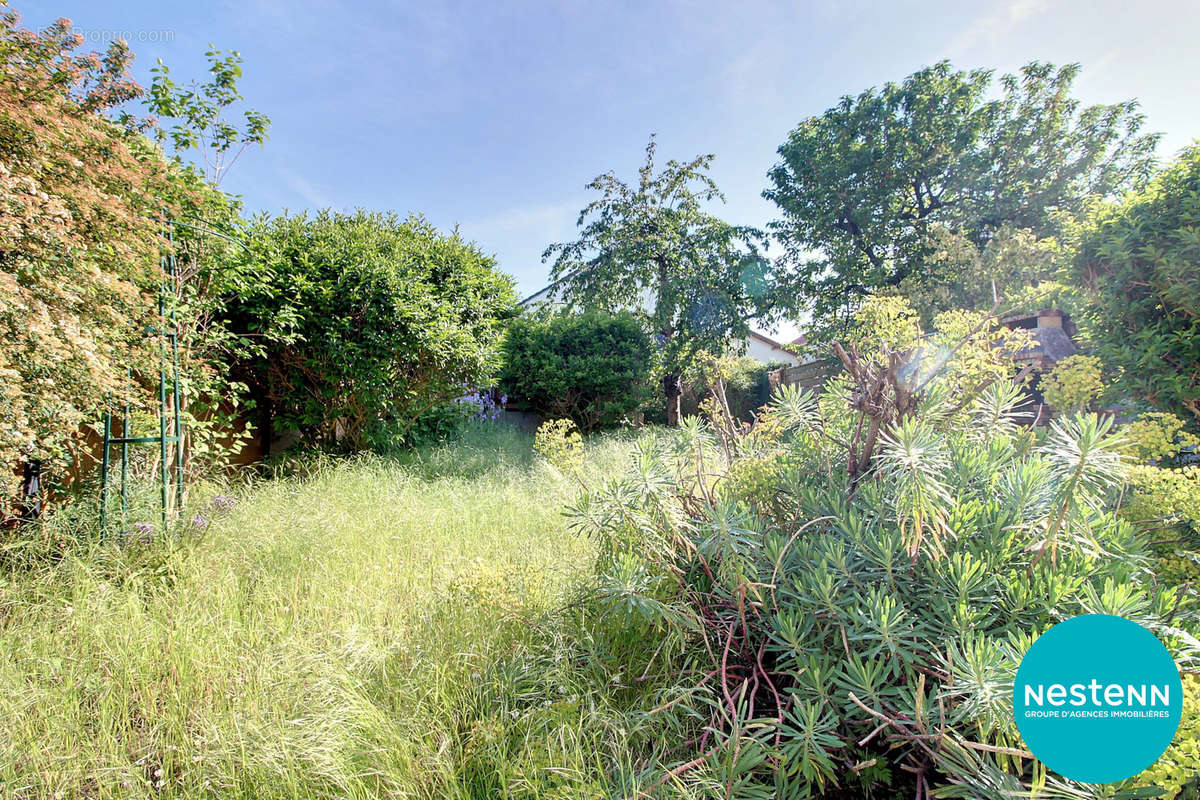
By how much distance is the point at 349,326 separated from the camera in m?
4.89

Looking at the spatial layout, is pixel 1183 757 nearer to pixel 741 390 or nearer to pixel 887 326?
pixel 887 326

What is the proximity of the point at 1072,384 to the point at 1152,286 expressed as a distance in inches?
52.3

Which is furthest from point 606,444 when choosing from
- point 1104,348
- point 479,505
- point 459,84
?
point 1104,348

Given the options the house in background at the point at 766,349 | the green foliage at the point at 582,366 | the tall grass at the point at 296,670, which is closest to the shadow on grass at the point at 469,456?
the green foliage at the point at 582,366

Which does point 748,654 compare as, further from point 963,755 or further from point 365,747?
point 365,747

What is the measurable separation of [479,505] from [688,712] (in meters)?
2.70

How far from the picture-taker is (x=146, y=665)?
180 cm

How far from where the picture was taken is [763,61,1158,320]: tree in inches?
413

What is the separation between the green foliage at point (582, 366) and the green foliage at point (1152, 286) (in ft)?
21.1

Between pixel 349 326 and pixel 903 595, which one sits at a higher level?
pixel 349 326

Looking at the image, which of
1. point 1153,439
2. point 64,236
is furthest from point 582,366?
point 1153,439

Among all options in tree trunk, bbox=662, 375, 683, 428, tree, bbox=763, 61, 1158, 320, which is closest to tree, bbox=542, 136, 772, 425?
tree trunk, bbox=662, 375, 683, 428

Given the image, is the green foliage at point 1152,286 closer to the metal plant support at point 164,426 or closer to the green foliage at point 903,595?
the green foliage at point 903,595

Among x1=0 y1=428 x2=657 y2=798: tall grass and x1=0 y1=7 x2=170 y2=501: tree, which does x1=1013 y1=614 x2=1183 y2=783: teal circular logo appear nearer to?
x1=0 y1=428 x2=657 y2=798: tall grass
